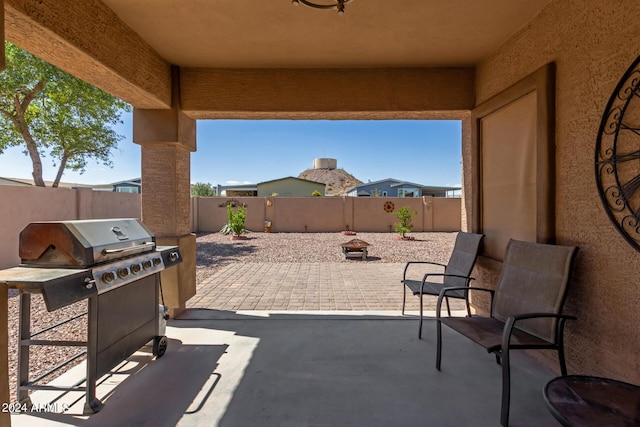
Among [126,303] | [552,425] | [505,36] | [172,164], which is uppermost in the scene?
[505,36]

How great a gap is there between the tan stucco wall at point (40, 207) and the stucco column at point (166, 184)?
4.34m

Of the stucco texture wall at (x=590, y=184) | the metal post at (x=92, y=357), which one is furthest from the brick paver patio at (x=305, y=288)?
the metal post at (x=92, y=357)

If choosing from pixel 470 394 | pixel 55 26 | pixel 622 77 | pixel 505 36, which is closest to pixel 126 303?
pixel 55 26

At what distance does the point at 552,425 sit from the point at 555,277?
921 mm

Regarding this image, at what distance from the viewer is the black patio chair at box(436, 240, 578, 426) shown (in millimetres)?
2047

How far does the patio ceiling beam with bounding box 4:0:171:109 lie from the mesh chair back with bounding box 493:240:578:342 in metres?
3.65

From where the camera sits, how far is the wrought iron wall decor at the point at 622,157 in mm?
1925

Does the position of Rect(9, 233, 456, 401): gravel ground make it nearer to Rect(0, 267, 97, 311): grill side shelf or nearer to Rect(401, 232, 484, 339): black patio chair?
Rect(0, 267, 97, 311): grill side shelf

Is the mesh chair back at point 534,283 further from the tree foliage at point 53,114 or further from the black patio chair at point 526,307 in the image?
the tree foliage at point 53,114

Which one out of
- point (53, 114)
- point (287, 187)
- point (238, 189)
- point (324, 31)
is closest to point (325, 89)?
point (324, 31)

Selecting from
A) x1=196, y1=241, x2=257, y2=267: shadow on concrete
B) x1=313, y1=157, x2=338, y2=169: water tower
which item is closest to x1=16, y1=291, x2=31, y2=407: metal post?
x1=196, y1=241, x2=257, y2=267: shadow on concrete

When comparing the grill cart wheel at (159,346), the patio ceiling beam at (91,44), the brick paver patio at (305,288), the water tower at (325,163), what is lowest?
the brick paver patio at (305,288)

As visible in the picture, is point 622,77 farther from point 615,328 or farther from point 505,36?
point 615,328

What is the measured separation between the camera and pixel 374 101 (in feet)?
12.2
